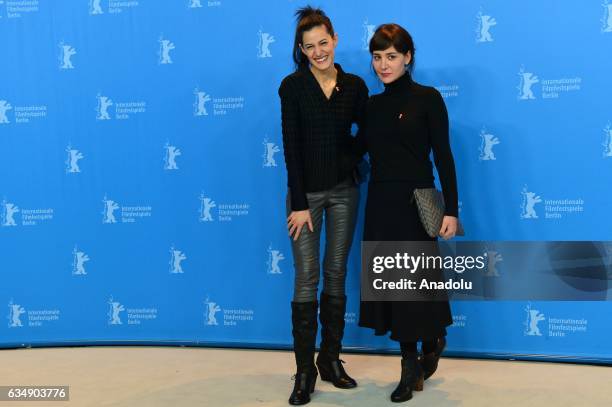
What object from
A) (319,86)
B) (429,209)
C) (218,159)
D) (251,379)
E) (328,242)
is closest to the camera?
(429,209)

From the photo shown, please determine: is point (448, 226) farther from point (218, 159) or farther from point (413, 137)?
point (218, 159)

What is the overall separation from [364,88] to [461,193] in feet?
2.34

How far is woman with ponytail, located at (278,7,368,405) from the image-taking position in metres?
2.22

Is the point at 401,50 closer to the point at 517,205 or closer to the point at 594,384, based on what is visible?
the point at 517,205

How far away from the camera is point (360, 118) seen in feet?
7.68

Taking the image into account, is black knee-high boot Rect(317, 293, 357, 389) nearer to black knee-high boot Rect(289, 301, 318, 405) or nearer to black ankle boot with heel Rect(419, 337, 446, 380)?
black knee-high boot Rect(289, 301, 318, 405)

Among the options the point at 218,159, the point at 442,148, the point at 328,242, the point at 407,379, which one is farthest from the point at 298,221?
the point at 218,159

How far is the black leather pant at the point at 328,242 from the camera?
2.27m

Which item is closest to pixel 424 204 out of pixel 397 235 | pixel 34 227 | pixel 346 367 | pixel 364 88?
pixel 397 235

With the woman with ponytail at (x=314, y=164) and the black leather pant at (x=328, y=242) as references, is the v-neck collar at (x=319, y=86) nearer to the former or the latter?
the woman with ponytail at (x=314, y=164)

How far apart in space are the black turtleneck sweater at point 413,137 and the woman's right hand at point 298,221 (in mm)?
304

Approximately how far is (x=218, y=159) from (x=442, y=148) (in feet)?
3.91

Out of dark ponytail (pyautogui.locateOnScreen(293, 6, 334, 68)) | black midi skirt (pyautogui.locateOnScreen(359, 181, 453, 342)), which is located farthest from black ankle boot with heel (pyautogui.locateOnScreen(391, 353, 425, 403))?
dark ponytail (pyautogui.locateOnScreen(293, 6, 334, 68))

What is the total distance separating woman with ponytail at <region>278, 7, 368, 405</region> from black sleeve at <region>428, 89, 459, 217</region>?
1.01 ft
